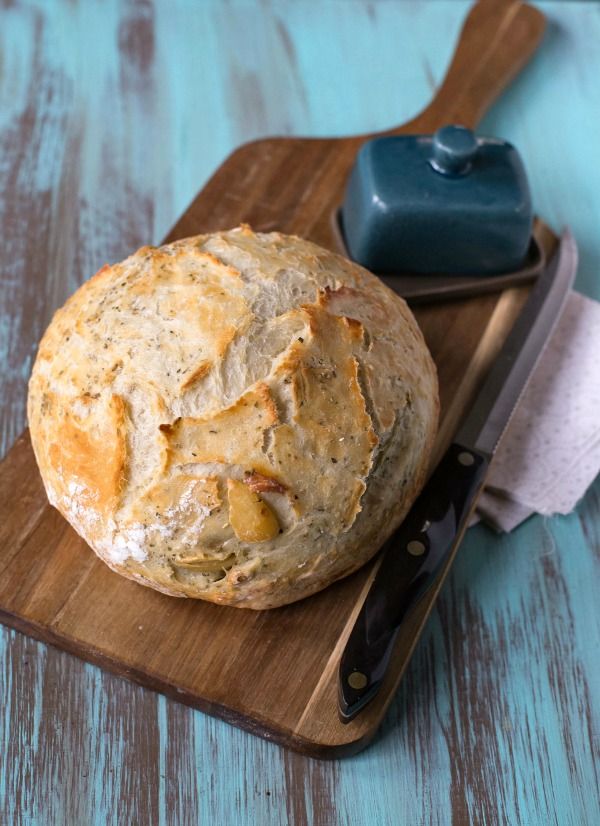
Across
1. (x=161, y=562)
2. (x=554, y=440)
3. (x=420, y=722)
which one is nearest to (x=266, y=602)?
(x=161, y=562)

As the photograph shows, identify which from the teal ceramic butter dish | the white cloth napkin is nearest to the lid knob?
the teal ceramic butter dish

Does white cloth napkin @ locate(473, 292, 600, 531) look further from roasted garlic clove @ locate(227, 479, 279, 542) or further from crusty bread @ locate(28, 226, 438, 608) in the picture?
roasted garlic clove @ locate(227, 479, 279, 542)

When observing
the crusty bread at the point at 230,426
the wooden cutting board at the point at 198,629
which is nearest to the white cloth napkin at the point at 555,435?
the wooden cutting board at the point at 198,629

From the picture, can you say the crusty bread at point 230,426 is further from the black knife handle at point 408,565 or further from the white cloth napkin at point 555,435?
the white cloth napkin at point 555,435

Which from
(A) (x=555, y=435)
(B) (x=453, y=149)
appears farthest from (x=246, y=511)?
(B) (x=453, y=149)

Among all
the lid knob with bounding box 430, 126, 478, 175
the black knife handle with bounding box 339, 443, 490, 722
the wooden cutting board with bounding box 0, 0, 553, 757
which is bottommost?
the wooden cutting board with bounding box 0, 0, 553, 757

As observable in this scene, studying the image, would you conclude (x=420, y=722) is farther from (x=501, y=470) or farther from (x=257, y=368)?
(x=257, y=368)
